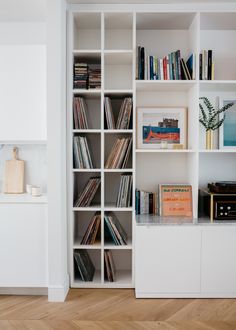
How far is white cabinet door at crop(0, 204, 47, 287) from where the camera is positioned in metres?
2.65

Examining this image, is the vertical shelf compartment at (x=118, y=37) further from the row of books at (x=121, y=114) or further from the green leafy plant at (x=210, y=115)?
the green leafy plant at (x=210, y=115)

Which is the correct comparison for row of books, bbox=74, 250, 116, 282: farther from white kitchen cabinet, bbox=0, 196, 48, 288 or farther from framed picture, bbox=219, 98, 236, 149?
framed picture, bbox=219, 98, 236, 149

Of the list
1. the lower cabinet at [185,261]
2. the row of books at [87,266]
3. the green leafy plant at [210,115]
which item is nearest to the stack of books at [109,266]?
the row of books at [87,266]

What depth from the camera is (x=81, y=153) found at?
286 centimetres

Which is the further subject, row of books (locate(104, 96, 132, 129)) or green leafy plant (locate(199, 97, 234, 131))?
green leafy plant (locate(199, 97, 234, 131))

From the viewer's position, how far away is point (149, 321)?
233cm

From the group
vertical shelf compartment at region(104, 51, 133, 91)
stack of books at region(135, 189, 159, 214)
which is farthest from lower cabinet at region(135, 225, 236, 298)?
vertical shelf compartment at region(104, 51, 133, 91)

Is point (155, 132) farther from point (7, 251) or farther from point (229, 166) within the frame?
point (7, 251)

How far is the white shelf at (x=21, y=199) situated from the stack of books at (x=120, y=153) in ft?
2.12

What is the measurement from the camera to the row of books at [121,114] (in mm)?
2816

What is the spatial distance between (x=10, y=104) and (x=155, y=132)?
1.35 meters

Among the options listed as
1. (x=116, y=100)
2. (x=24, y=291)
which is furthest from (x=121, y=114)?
(x=24, y=291)

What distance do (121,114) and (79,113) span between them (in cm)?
37

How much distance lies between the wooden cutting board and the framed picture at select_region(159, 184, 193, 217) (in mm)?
1355
